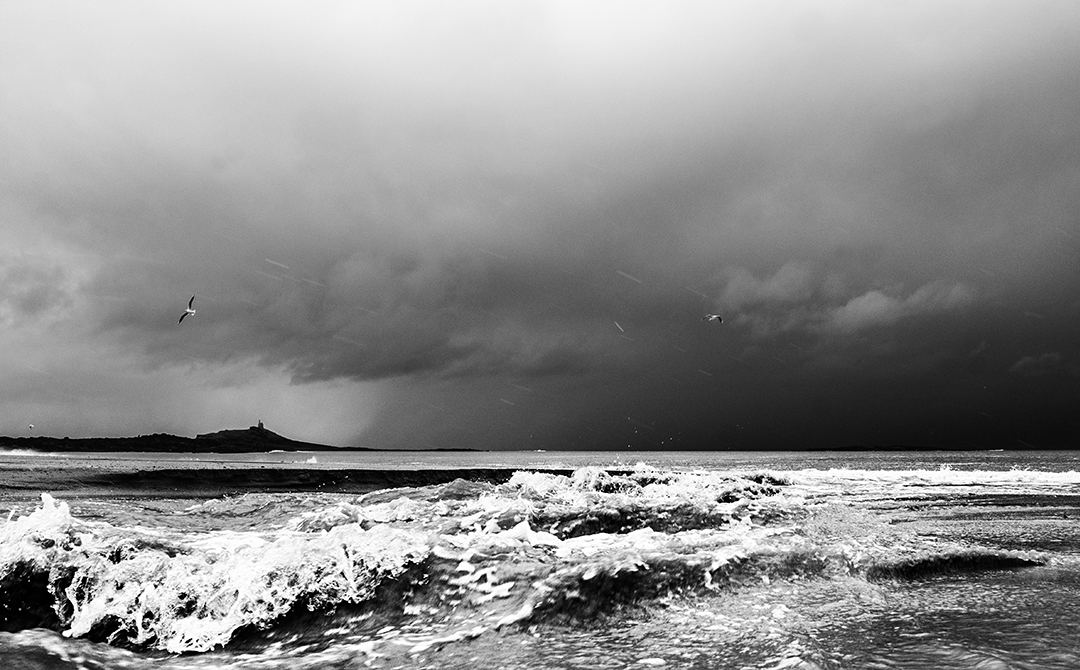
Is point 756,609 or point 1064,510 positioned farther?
point 1064,510

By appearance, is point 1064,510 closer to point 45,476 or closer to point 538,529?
point 538,529

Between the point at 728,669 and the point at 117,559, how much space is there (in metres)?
6.36

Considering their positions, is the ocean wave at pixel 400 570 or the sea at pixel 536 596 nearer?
the sea at pixel 536 596

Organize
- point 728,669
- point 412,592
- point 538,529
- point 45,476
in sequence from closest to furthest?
1. point 728,669
2. point 412,592
3. point 538,529
4. point 45,476

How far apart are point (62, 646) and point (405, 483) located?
2922cm

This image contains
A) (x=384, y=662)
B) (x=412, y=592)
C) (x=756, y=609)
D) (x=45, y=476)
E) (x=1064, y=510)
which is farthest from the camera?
(x=45, y=476)

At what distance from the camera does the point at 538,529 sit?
29.5 feet

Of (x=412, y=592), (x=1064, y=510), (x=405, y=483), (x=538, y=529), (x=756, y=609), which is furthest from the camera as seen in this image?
(x=405, y=483)

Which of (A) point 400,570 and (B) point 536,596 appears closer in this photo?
(B) point 536,596

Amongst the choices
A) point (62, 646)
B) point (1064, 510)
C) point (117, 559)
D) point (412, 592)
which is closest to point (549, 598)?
point (412, 592)

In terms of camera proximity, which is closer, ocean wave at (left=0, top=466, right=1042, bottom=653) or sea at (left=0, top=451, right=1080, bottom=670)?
sea at (left=0, top=451, right=1080, bottom=670)

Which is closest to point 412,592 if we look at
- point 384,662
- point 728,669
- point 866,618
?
point 384,662

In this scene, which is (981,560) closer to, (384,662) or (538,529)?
(538,529)

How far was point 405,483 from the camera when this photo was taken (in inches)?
1344
